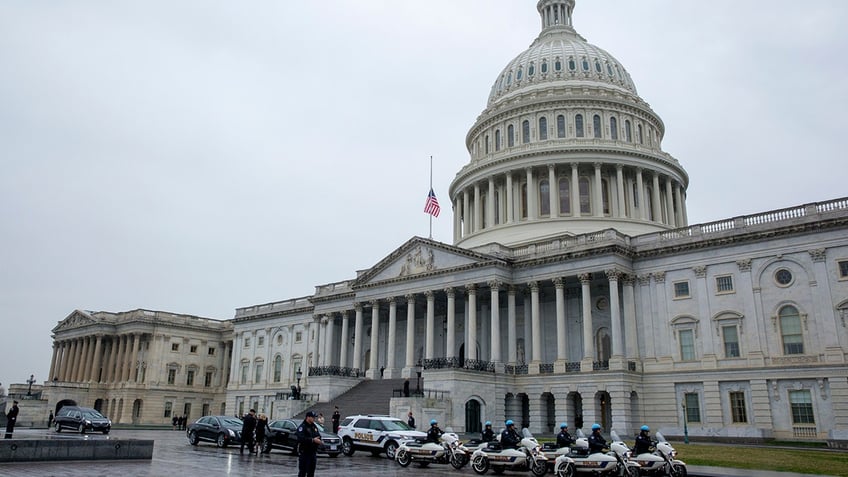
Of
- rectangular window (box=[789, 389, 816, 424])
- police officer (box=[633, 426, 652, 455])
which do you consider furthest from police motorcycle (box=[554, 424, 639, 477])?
rectangular window (box=[789, 389, 816, 424])

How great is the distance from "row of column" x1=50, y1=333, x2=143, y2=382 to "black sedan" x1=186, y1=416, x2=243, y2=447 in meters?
56.8

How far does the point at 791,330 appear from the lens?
4256 cm

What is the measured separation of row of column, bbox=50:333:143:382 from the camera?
3467 inches

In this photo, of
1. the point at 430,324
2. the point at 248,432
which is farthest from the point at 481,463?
the point at 430,324

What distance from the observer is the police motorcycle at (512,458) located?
72.3ft

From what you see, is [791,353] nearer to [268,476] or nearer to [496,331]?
[496,331]

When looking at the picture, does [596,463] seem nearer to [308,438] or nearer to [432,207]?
[308,438]

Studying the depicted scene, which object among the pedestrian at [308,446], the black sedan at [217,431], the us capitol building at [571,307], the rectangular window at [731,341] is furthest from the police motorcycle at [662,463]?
the rectangular window at [731,341]

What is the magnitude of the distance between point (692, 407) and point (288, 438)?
28183mm

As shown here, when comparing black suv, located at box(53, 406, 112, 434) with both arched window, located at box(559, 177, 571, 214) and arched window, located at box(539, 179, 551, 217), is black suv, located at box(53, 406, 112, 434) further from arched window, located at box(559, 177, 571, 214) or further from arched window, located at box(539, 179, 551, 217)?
arched window, located at box(559, 177, 571, 214)

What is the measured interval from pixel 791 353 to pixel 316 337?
4363cm

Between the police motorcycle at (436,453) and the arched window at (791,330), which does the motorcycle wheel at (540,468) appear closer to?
the police motorcycle at (436,453)

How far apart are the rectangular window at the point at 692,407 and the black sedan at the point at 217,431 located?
29154 mm

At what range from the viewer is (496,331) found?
51.7 metres
